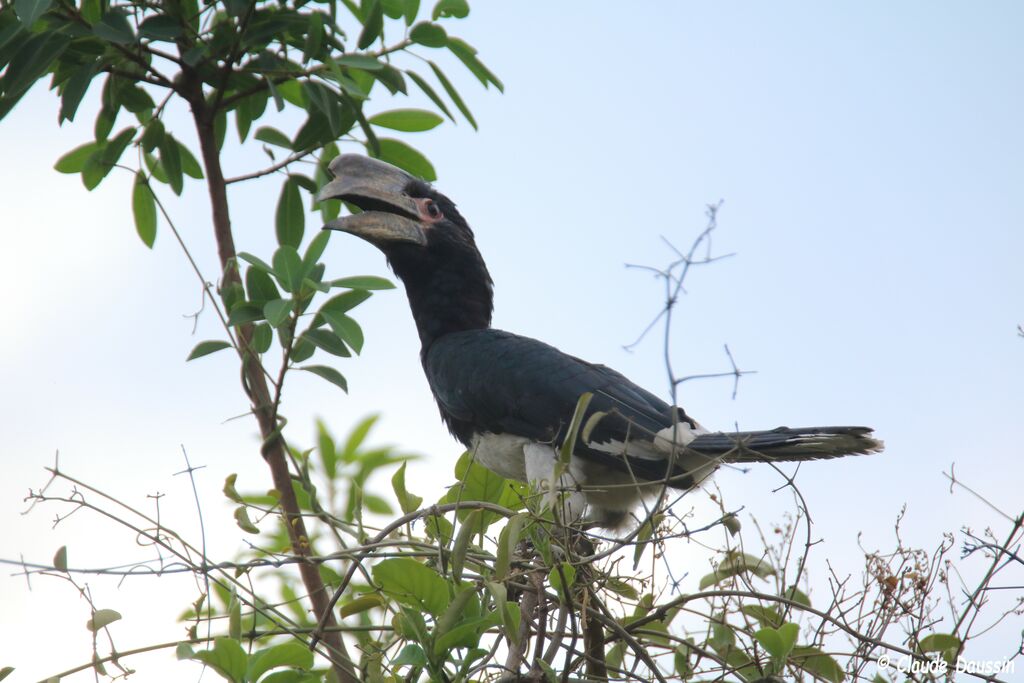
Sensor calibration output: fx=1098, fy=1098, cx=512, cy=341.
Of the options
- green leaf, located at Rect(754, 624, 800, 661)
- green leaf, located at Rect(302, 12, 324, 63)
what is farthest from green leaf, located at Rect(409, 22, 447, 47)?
green leaf, located at Rect(754, 624, 800, 661)

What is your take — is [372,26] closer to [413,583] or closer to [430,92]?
[430,92]

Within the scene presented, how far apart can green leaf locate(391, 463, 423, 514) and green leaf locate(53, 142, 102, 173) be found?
5.01 feet

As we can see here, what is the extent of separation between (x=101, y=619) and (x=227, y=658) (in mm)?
310

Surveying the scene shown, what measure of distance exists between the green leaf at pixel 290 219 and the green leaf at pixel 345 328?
59 centimetres

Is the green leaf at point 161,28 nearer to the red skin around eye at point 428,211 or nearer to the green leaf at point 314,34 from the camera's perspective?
the green leaf at point 314,34

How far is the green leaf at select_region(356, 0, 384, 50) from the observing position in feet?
9.71

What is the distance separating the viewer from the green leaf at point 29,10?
8.11 feet

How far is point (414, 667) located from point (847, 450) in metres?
1.47

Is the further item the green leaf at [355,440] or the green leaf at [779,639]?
the green leaf at [355,440]

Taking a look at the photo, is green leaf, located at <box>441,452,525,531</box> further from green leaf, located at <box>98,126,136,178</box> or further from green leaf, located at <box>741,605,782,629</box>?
green leaf, located at <box>98,126,136,178</box>

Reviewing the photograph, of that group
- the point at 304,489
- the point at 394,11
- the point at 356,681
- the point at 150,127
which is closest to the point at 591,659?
the point at 356,681

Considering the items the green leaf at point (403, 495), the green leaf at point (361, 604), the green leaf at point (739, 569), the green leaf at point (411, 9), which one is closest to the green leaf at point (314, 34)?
the green leaf at point (411, 9)

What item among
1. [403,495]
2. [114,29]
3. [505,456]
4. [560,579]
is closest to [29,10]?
[114,29]

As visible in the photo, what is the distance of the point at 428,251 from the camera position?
443cm
